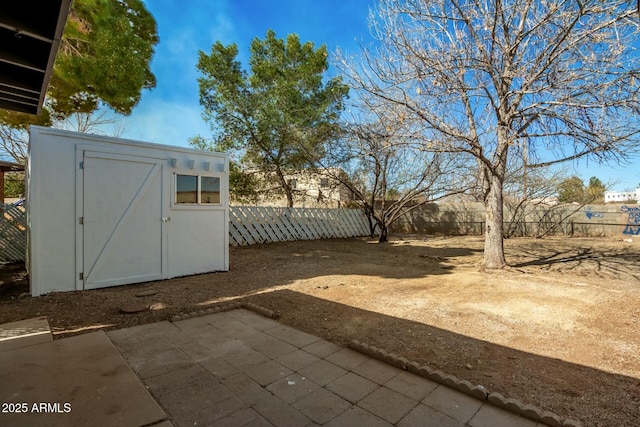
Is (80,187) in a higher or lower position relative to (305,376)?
higher

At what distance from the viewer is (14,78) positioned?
2.52 meters

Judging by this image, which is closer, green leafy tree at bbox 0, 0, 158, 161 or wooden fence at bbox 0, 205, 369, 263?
green leafy tree at bbox 0, 0, 158, 161

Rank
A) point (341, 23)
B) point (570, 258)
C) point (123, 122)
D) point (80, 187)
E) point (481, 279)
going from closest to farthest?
point (80, 187), point (481, 279), point (341, 23), point (570, 258), point (123, 122)

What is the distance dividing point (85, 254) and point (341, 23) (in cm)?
605

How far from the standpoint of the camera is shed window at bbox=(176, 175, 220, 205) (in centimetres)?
478

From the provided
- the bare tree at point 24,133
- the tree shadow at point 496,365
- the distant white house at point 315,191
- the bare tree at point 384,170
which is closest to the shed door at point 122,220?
the tree shadow at point 496,365

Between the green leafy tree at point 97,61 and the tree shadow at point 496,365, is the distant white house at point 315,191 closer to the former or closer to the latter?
the green leafy tree at point 97,61

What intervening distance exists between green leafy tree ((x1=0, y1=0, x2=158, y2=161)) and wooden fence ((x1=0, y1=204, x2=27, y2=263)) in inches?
86.2

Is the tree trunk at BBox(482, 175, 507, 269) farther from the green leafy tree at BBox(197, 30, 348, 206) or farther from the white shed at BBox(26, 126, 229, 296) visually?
the green leafy tree at BBox(197, 30, 348, 206)

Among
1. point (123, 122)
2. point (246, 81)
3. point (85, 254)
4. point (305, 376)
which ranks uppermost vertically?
point (246, 81)

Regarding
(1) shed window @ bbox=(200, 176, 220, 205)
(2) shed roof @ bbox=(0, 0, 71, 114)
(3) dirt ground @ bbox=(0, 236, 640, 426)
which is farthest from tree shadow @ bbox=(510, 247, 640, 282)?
(2) shed roof @ bbox=(0, 0, 71, 114)

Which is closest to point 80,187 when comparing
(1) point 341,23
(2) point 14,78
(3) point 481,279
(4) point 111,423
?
(2) point 14,78

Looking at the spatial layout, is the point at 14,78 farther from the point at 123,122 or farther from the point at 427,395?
the point at 123,122

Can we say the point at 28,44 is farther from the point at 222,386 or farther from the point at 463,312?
the point at 463,312
